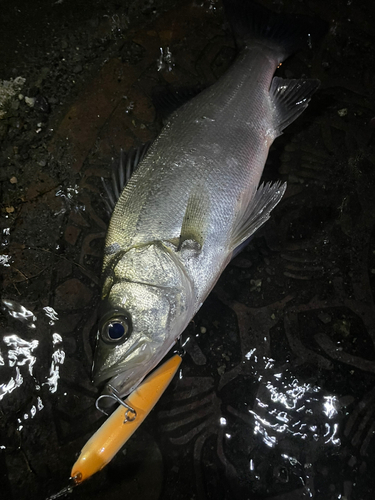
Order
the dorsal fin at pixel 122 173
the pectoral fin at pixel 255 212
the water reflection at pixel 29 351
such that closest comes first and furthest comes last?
the pectoral fin at pixel 255 212 → the dorsal fin at pixel 122 173 → the water reflection at pixel 29 351

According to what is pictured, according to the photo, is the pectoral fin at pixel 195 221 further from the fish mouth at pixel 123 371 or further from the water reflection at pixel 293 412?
the water reflection at pixel 293 412

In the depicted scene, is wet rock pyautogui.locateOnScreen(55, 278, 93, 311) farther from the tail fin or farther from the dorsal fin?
the tail fin

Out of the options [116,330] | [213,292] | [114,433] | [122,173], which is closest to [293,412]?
A: [213,292]

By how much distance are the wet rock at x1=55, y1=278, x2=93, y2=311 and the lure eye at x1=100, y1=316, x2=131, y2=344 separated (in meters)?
0.77

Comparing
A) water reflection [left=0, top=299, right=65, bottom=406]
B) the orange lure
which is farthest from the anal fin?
water reflection [left=0, top=299, right=65, bottom=406]

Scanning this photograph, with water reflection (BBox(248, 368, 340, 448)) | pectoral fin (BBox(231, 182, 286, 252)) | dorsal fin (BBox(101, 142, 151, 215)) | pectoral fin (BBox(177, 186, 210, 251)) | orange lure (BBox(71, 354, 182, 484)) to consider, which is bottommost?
water reflection (BBox(248, 368, 340, 448))

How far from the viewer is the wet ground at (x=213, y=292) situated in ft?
7.49

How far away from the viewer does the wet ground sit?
7.49ft

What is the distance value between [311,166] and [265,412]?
6.14 feet

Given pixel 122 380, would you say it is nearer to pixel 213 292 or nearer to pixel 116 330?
pixel 116 330

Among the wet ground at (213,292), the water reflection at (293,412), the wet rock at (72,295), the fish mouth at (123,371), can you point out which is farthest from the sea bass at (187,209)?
the water reflection at (293,412)

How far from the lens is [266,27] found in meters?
2.58

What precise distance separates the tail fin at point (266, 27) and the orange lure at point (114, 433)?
8.51 feet

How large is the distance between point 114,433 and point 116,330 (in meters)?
0.73
